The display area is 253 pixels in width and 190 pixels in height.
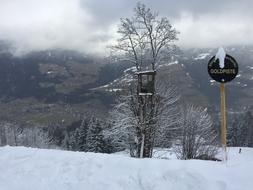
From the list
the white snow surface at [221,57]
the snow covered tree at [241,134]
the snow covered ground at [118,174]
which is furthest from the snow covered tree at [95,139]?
the white snow surface at [221,57]

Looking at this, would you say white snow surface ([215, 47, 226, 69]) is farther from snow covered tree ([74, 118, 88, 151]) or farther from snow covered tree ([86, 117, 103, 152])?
snow covered tree ([74, 118, 88, 151])

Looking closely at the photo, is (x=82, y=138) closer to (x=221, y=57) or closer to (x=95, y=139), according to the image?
(x=95, y=139)

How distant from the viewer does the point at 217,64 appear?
1497 centimetres

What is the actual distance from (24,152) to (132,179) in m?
5.13

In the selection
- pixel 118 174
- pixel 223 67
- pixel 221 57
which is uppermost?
pixel 221 57

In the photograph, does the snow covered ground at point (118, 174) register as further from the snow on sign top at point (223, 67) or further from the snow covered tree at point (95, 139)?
the snow covered tree at point (95, 139)

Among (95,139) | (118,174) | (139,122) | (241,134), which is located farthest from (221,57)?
(241,134)

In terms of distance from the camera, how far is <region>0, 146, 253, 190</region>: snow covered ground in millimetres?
12320

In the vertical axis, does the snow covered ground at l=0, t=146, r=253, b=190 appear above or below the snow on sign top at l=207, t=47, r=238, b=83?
below

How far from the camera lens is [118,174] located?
13242 millimetres

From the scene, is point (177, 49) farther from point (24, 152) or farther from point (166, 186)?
point (166, 186)

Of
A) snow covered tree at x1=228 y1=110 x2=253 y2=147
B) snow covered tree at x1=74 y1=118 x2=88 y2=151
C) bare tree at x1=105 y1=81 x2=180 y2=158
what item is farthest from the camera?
snow covered tree at x1=228 y1=110 x2=253 y2=147

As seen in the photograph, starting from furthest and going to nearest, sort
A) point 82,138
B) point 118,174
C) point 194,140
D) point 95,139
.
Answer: point 82,138 → point 95,139 → point 194,140 → point 118,174

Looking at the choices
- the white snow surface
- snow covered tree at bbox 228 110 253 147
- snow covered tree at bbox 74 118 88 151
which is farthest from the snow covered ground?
snow covered tree at bbox 228 110 253 147
